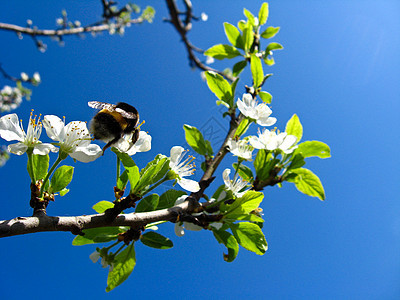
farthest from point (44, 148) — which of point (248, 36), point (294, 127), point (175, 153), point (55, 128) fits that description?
point (248, 36)

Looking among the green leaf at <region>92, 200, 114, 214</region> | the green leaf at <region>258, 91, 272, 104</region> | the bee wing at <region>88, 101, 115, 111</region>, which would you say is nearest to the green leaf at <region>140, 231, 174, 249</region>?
the green leaf at <region>92, 200, 114, 214</region>

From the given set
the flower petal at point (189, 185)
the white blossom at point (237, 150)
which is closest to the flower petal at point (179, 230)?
the flower petal at point (189, 185)

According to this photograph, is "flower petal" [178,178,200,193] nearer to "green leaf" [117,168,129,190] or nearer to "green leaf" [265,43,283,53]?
"green leaf" [117,168,129,190]

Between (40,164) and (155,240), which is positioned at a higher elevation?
(40,164)

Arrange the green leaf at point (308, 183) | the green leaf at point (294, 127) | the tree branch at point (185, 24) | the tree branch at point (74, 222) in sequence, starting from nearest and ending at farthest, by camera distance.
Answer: the tree branch at point (74, 222) → the green leaf at point (308, 183) → the green leaf at point (294, 127) → the tree branch at point (185, 24)

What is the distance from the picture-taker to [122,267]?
117 centimetres

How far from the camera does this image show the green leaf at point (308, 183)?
1.30m

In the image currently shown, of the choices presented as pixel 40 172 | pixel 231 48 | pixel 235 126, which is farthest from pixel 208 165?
pixel 231 48

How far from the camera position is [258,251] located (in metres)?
1.21

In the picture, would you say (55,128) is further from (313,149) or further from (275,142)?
(313,149)

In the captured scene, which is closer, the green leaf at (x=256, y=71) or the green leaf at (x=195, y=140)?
the green leaf at (x=195, y=140)

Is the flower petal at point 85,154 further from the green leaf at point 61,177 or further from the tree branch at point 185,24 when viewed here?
the tree branch at point 185,24

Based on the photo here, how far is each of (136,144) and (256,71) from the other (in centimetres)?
90

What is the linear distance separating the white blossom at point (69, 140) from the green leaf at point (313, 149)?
92cm
